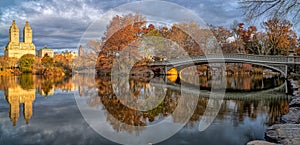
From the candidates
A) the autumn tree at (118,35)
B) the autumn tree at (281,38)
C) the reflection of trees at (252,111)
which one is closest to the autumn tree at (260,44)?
the autumn tree at (281,38)

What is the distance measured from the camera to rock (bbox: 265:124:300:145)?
158 inches

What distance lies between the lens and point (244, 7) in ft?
20.1

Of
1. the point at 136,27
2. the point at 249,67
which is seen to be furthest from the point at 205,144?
the point at 249,67

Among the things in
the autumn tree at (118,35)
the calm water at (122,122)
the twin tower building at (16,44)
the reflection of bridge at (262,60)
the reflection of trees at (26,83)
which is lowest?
the calm water at (122,122)

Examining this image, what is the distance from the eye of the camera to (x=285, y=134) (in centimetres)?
435

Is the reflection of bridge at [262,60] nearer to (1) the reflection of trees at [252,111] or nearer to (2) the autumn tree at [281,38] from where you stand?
(1) the reflection of trees at [252,111]

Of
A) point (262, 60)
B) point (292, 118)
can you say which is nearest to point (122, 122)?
point (292, 118)

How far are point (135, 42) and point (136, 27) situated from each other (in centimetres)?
221

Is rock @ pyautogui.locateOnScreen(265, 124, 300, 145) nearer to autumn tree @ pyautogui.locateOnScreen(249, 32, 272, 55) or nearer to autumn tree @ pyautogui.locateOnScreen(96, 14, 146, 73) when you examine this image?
autumn tree @ pyautogui.locateOnScreen(96, 14, 146, 73)

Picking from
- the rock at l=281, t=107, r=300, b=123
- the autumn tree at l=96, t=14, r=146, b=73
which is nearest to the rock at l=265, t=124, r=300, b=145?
the rock at l=281, t=107, r=300, b=123

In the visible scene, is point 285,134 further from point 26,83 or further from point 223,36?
point 223,36

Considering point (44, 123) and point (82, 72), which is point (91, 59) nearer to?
point (82, 72)

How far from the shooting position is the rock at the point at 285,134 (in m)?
4.00

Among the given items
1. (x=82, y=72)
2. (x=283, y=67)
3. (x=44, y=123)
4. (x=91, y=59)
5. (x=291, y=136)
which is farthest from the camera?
(x=82, y=72)
